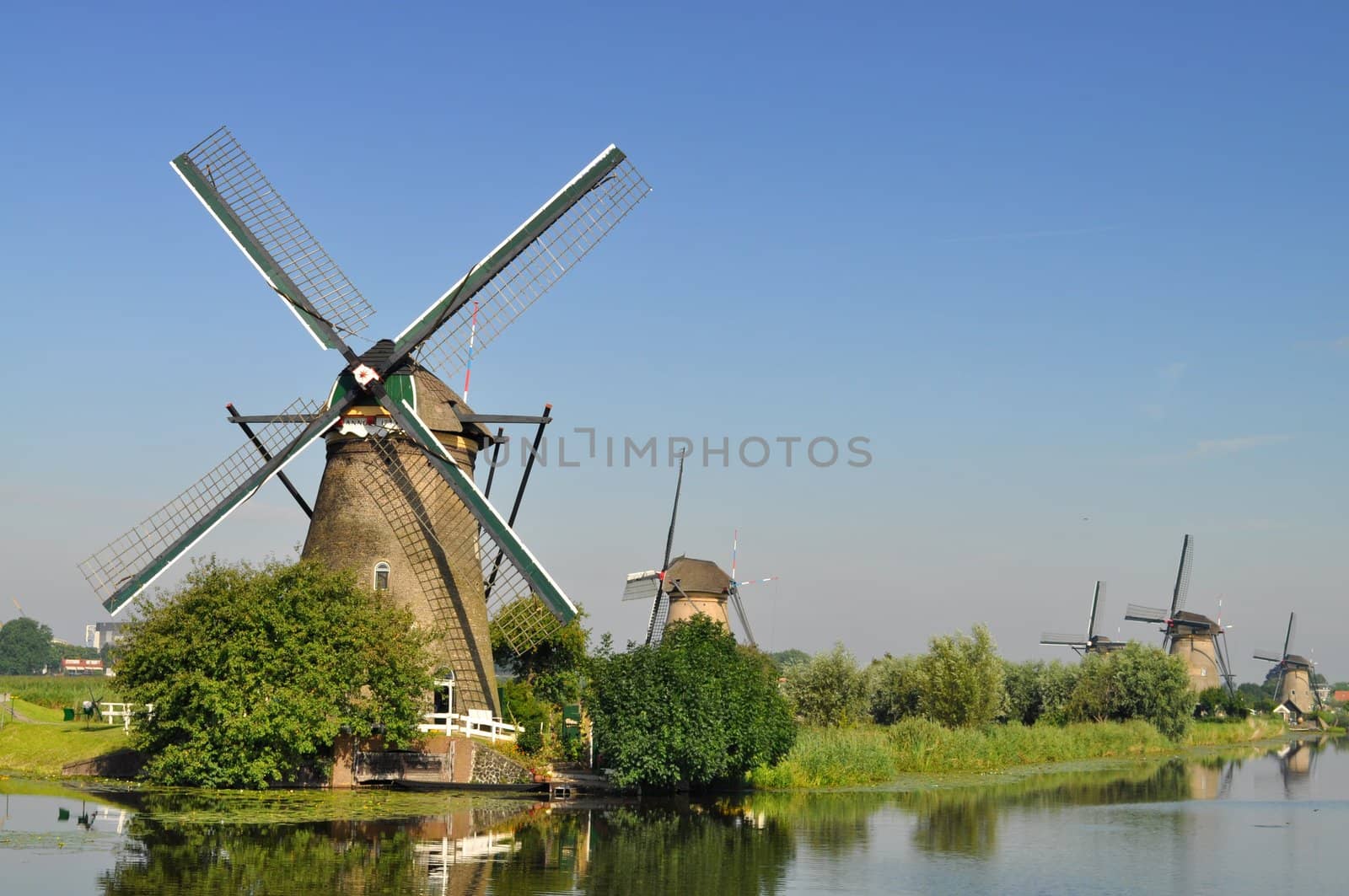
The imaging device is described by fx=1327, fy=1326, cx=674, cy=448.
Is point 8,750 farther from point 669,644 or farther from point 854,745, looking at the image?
point 854,745

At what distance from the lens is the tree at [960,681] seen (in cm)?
4794

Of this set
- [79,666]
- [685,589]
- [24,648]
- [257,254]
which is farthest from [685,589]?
[24,648]

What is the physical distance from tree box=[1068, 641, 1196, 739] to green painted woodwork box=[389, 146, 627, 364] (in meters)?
36.9

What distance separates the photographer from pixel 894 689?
53.3m

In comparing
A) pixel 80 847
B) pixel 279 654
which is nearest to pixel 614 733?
pixel 279 654

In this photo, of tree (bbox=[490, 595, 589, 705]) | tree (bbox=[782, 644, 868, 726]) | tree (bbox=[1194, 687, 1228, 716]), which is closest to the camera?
tree (bbox=[490, 595, 589, 705])

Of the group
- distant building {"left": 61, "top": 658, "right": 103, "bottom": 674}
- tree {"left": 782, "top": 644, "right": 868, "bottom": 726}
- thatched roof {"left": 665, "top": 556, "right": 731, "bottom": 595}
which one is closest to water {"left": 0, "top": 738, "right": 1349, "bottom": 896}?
tree {"left": 782, "top": 644, "right": 868, "bottom": 726}

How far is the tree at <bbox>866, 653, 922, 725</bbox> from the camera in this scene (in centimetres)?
5125

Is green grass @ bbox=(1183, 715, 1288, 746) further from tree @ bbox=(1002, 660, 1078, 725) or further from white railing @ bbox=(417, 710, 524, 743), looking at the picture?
white railing @ bbox=(417, 710, 524, 743)

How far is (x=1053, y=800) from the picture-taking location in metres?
32.1

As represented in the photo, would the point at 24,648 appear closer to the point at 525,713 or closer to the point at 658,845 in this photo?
the point at 525,713

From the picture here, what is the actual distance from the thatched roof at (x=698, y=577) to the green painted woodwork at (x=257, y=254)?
978 inches

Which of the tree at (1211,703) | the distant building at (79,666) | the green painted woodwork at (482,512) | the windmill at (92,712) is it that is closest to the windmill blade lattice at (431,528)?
the green painted woodwork at (482,512)

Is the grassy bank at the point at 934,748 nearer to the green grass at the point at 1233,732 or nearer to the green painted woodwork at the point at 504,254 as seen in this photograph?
the green grass at the point at 1233,732
